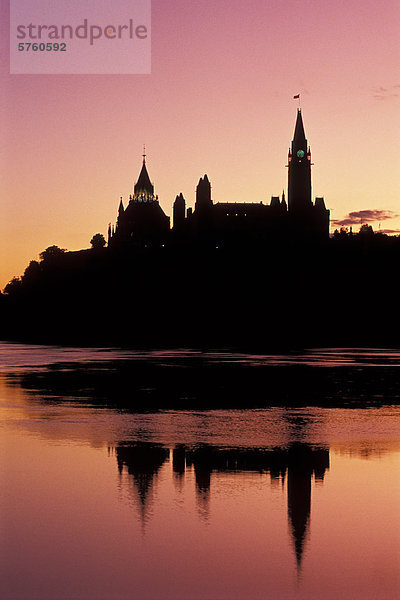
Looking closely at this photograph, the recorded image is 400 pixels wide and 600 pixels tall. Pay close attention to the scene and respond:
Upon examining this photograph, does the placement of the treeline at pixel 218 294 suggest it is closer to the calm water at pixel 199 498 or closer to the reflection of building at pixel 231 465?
the calm water at pixel 199 498

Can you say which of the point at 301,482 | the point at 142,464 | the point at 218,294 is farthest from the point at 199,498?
the point at 218,294

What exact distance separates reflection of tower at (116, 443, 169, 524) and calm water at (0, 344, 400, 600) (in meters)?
0.03

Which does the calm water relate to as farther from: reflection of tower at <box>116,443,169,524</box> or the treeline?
the treeline

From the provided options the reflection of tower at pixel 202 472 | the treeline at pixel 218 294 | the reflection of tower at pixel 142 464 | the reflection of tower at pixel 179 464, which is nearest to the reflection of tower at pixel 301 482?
the reflection of tower at pixel 202 472

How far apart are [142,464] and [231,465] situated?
5.35 ft

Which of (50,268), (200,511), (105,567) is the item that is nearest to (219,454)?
(200,511)

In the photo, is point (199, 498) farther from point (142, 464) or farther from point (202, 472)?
point (142, 464)

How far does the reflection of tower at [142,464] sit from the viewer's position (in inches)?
515

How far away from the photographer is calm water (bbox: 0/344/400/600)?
9094 mm

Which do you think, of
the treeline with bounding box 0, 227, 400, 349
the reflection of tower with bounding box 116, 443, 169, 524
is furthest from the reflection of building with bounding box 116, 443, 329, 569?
the treeline with bounding box 0, 227, 400, 349

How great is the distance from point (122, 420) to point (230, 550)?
11940 mm

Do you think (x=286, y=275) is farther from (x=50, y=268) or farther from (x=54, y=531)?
(x=54, y=531)

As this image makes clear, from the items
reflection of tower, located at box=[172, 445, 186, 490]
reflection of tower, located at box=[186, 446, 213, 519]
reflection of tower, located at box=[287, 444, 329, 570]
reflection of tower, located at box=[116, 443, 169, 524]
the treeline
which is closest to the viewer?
reflection of tower, located at box=[287, 444, 329, 570]

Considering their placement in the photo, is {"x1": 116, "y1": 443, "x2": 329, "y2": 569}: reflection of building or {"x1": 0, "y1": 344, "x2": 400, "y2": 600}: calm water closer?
Answer: {"x1": 0, "y1": 344, "x2": 400, "y2": 600}: calm water
